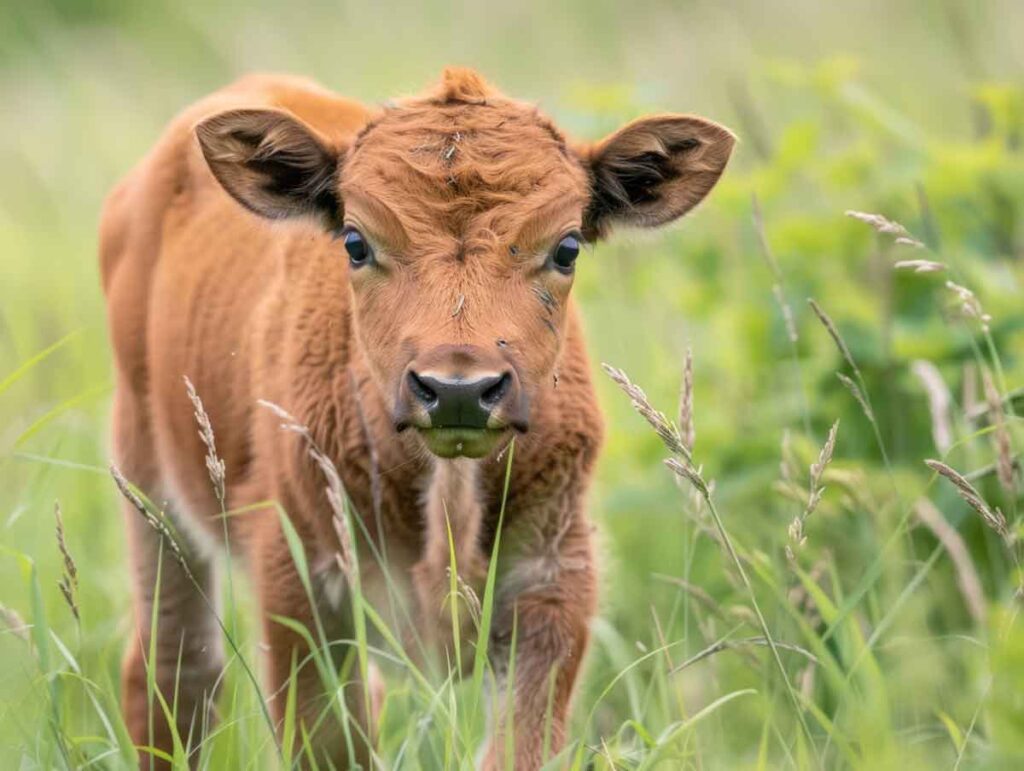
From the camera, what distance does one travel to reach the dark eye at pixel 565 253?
17.1ft

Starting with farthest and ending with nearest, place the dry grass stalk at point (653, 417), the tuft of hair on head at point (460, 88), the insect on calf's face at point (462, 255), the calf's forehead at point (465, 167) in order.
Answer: the tuft of hair on head at point (460, 88), the calf's forehead at point (465, 167), the insect on calf's face at point (462, 255), the dry grass stalk at point (653, 417)

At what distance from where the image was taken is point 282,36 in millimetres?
14898

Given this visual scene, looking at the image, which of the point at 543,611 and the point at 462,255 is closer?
the point at 462,255

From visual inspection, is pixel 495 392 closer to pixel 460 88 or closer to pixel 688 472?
pixel 688 472

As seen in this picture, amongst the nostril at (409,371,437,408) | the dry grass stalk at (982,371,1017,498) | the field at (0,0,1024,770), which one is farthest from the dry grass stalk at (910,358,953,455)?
the nostril at (409,371,437,408)

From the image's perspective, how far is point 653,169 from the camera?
5.63 metres

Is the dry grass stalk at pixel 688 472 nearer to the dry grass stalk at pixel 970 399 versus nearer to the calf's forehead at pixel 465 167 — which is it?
the calf's forehead at pixel 465 167

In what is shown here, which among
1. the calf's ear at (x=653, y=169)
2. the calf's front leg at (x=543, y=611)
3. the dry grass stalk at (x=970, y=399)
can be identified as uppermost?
the calf's ear at (x=653, y=169)

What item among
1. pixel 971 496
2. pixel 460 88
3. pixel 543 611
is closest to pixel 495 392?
pixel 543 611

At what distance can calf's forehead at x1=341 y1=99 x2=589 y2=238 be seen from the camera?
16.8 ft

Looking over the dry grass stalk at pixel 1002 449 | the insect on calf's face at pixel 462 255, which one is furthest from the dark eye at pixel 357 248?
the dry grass stalk at pixel 1002 449

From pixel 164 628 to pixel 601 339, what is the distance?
387cm

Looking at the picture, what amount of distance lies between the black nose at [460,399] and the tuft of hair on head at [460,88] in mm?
1269

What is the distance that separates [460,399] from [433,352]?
0.20 meters
